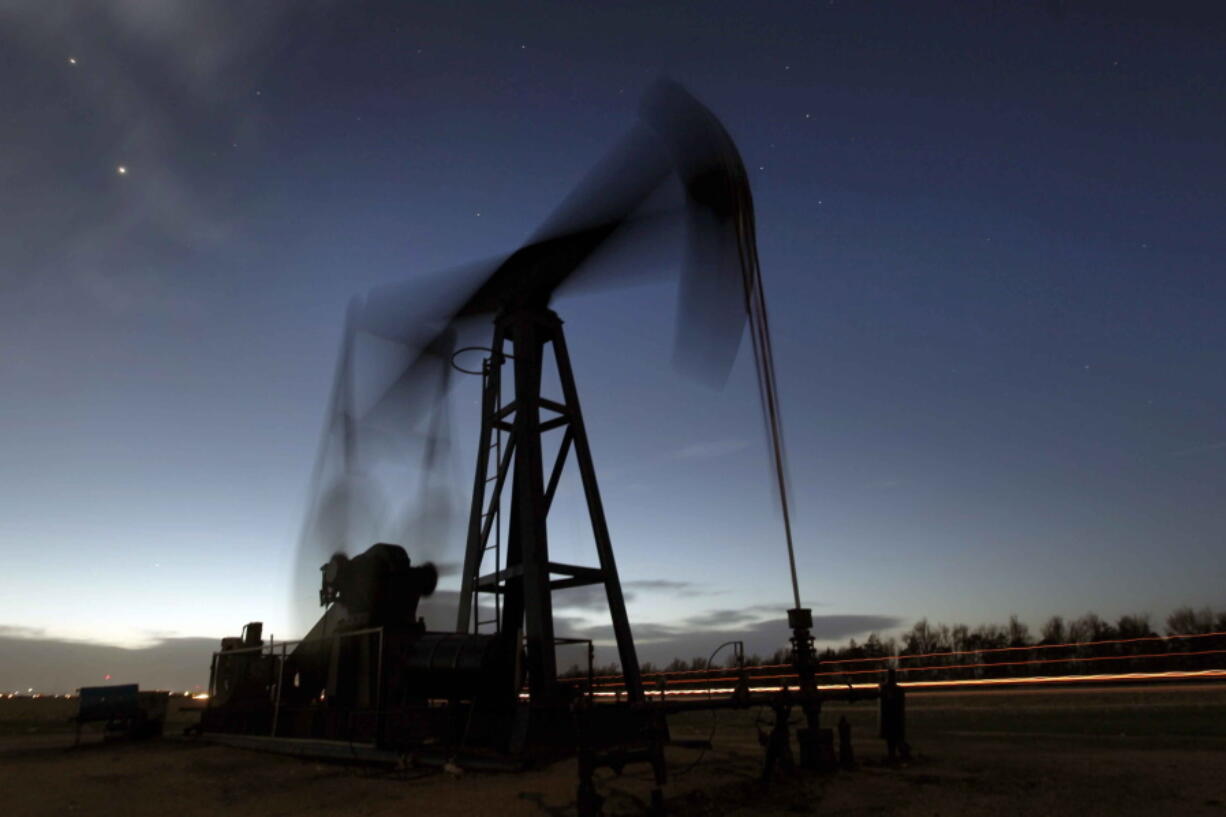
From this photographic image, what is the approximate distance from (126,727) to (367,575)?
A: 335 inches

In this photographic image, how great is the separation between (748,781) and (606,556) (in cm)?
558

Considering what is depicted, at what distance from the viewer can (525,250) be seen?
13055 mm

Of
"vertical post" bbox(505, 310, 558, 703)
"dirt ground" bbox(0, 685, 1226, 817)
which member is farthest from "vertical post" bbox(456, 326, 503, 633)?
"dirt ground" bbox(0, 685, 1226, 817)

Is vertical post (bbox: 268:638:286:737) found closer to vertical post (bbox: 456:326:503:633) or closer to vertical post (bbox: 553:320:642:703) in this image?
vertical post (bbox: 456:326:503:633)

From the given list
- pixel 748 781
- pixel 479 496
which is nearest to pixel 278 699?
pixel 479 496

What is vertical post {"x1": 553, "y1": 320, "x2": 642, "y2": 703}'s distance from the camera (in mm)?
13562

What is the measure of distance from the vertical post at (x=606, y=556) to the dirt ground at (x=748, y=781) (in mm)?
1911

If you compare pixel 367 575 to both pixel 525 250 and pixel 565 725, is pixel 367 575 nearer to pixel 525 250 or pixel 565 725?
pixel 565 725

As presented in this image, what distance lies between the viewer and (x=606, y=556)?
45.2ft

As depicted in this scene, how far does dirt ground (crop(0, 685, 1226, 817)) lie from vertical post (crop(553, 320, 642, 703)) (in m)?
1.91

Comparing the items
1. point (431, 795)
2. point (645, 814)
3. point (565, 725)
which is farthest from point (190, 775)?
point (645, 814)

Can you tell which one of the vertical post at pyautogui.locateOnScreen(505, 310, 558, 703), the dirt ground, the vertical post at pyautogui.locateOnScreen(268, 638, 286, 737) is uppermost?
the vertical post at pyautogui.locateOnScreen(505, 310, 558, 703)

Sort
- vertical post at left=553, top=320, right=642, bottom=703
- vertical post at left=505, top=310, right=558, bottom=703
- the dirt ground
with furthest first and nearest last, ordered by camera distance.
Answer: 1. vertical post at left=553, top=320, right=642, bottom=703
2. vertical post at left=505, top=310, right=558, bottom=703
3. the dirt ground

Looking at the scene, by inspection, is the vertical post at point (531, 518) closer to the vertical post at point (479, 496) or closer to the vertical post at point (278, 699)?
the vertical post at point (479, 496)
